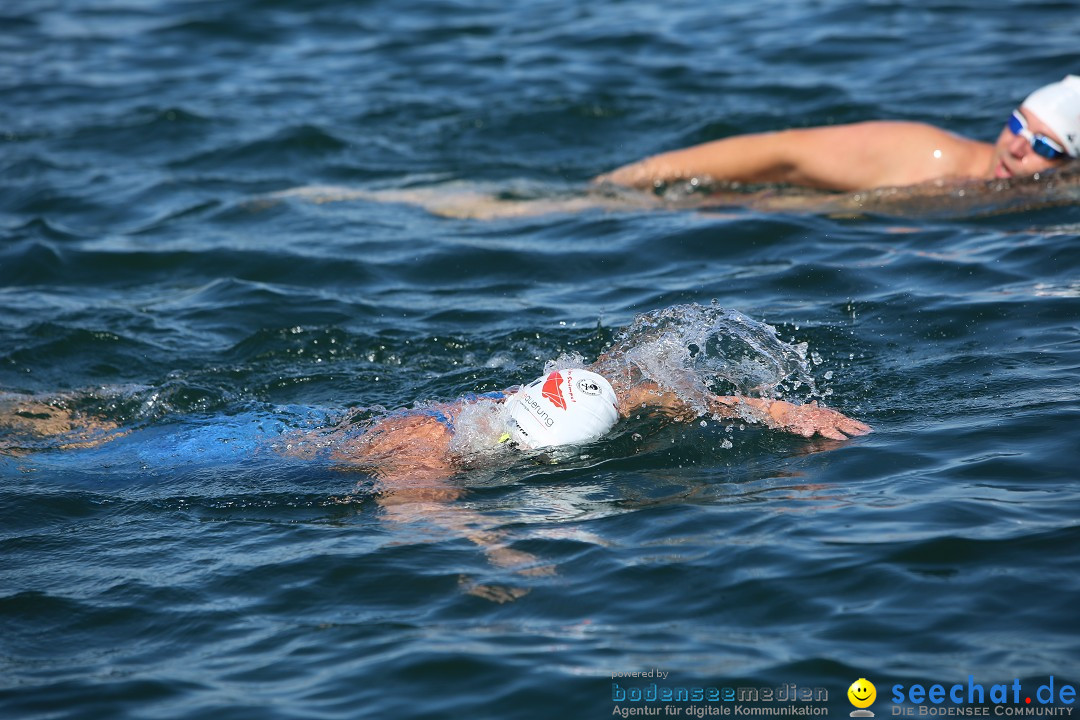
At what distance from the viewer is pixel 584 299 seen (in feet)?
27.3

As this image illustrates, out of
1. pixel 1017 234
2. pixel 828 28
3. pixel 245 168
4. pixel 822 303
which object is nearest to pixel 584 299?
pixel 822 303

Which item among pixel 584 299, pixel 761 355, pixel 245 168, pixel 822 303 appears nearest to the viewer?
pixel 761 355

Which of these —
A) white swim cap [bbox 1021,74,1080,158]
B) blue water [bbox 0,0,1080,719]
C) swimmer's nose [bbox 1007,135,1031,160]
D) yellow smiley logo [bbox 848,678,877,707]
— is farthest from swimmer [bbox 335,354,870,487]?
white swim cap [bbox 1021,74,1080,158]

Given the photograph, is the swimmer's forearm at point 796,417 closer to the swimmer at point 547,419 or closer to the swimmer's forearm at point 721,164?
the swimmer at point 547,419

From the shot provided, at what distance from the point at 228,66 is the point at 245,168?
4045 millimetres

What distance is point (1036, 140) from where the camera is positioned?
8.95 metres

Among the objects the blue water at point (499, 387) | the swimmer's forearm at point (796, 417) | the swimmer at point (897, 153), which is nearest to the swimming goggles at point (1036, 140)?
the swimmer at point (897, 153)

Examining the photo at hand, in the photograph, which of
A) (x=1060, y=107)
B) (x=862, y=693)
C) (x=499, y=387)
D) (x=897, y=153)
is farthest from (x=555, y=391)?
(x=1060, y=107)

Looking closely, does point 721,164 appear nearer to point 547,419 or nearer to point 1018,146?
point 1018,146

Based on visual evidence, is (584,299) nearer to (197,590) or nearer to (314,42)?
(197,590)

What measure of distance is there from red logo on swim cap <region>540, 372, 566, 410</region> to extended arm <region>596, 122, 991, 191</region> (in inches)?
168

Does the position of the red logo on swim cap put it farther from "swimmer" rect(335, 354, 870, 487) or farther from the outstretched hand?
the outstretched hand

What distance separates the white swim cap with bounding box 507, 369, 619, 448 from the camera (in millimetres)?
5875

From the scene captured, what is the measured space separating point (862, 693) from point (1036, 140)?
6061mm
